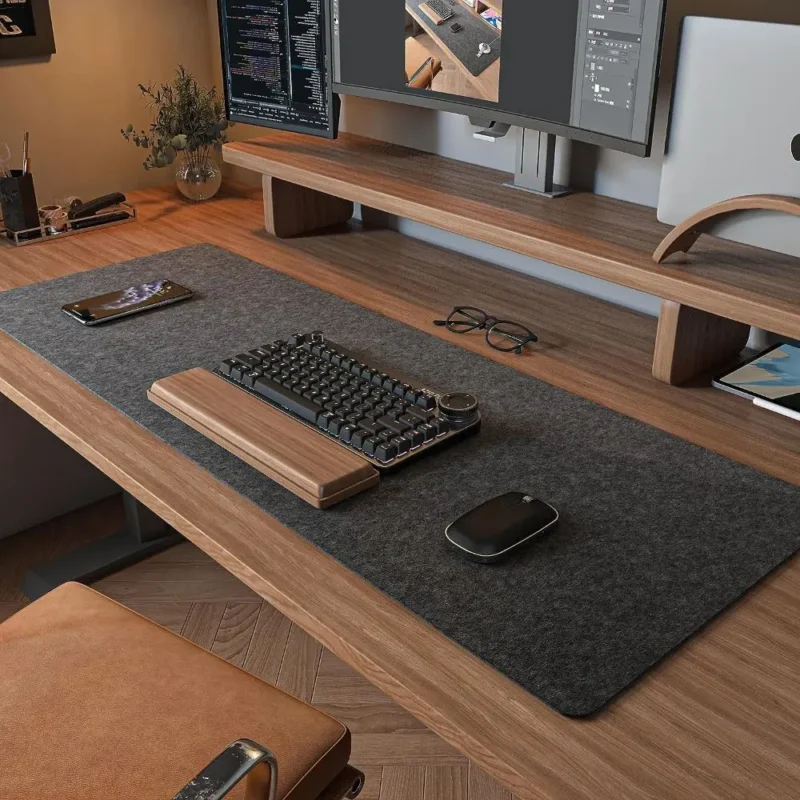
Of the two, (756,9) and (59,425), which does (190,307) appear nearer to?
(59,425)

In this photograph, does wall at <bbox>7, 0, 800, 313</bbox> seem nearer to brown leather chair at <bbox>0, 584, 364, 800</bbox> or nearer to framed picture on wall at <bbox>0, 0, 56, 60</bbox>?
framed picture on wall at <bbox>0, 0, 56, 60</bbox>

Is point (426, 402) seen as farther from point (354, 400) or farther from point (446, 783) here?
point (446, 783)

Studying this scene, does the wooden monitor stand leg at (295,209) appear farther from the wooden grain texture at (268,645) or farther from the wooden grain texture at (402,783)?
the wooden grain texture at (402,783)

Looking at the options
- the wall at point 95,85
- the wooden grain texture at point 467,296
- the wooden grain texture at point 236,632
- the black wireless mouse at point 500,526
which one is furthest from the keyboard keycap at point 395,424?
the wall at point 95,85

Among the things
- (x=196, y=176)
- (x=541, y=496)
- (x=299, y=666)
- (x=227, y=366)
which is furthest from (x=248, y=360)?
(x=196, y=176)

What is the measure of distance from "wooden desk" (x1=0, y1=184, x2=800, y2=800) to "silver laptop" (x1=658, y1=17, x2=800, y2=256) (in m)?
0.23

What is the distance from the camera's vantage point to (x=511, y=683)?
77 centimetres

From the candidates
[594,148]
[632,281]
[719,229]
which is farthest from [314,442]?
[594,148]

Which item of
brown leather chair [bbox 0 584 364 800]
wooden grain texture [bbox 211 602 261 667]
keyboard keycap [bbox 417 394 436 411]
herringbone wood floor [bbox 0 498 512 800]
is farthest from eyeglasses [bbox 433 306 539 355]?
wooden grain texture [bbox 211 602 261 667]

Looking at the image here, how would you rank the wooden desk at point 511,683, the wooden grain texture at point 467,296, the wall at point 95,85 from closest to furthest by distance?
the wooden desk at point 511,683, the wooden grain texture at point 467,296, the wall at point 95,85

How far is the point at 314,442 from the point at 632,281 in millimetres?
457

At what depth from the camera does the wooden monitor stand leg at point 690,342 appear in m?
1.21

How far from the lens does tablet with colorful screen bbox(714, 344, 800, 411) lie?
118cm

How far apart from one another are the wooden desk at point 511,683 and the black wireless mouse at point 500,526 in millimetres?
99
